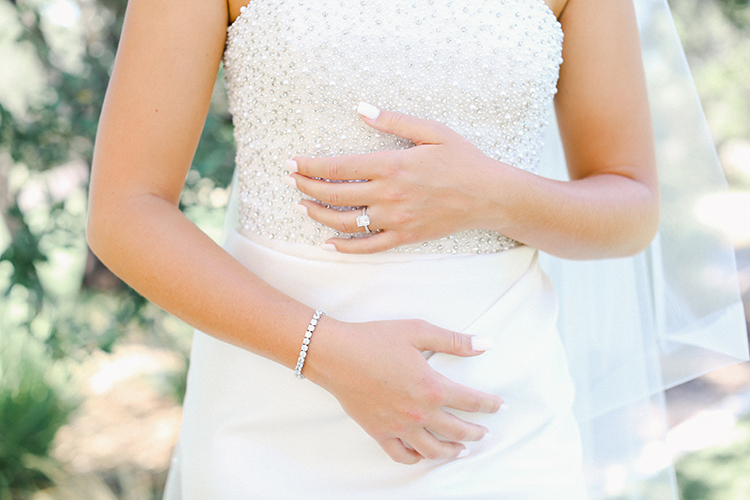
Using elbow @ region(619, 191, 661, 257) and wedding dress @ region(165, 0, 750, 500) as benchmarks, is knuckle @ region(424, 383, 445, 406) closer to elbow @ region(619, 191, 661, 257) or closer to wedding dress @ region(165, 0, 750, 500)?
wedding dress @ region(165, 0, 750, 500)

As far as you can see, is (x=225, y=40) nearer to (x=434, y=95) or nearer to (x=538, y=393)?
(x=434, y=95)

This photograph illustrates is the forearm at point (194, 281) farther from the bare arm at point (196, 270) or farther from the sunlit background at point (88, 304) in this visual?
the sunlit background at point (88, 304)

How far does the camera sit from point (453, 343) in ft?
3.43

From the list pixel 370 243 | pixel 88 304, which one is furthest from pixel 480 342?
pixel 88 304

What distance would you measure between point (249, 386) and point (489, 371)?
1.57ft

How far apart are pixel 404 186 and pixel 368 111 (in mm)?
152

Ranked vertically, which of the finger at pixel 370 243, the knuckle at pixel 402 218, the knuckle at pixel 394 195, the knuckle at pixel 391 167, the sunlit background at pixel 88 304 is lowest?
the sunlit background at pixel 88 304

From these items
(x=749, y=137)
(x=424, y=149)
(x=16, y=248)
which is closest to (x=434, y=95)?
(x=424, y=149)

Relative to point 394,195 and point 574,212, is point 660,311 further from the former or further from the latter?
point 394,195

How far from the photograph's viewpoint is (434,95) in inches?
44.8

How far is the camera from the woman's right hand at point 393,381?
Result: 97 cm

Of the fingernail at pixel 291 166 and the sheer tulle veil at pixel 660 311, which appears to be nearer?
the fingernail at pixel 291 166

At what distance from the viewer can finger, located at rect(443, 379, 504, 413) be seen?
100cm

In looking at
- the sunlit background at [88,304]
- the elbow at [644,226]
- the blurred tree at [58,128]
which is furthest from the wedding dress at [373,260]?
the blurred tree at [58,128]
